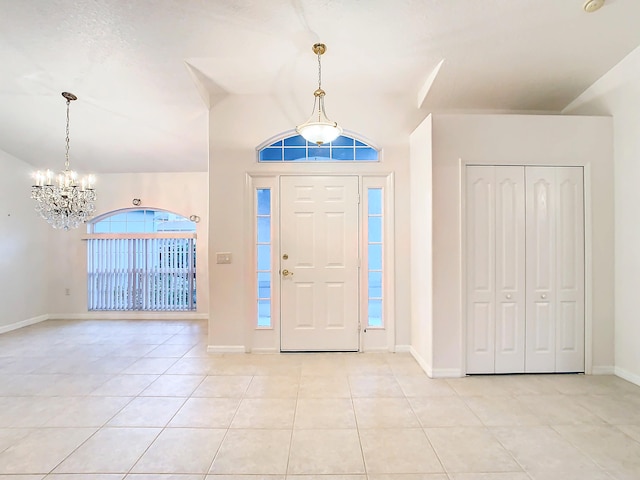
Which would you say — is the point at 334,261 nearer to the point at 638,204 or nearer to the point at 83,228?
the point at 638,204

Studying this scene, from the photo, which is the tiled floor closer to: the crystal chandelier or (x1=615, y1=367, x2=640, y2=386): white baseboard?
(x1=615, y1=367, x2=640, y2=386): white baseboard

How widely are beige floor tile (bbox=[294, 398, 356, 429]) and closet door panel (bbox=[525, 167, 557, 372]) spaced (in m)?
1.95

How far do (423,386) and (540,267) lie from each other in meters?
1.63

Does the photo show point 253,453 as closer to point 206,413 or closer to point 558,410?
point 206,413

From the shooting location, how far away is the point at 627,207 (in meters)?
3.15

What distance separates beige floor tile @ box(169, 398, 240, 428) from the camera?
2.39 m

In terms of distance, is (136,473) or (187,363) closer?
(136,473)

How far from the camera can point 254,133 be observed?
12.8 ft

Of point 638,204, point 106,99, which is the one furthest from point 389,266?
point 106,99

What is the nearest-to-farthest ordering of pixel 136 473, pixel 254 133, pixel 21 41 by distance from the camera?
pixel 136 473, pixel 21 41, pixel 254 133

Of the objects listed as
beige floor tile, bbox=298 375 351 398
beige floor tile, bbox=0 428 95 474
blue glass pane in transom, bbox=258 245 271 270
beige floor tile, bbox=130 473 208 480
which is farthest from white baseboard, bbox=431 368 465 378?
beige floor tile, bbox=0 428 95 474

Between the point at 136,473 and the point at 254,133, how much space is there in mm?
3276

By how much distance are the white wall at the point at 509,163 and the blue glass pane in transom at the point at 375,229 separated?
33.5 inches

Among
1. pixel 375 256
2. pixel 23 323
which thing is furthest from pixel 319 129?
pixel 23 323
